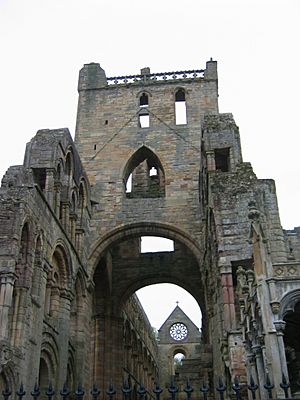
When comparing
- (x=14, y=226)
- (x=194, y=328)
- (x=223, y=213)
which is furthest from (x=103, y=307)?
(x=194, y=328)

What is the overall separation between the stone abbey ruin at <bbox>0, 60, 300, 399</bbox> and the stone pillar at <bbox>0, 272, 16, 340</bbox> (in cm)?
3

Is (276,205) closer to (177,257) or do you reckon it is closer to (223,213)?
(223,213)

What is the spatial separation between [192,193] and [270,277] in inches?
459

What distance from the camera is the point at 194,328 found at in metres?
39.8

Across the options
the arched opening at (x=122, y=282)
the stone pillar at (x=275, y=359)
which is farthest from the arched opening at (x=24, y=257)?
the arched opening at (x=122, y=282)

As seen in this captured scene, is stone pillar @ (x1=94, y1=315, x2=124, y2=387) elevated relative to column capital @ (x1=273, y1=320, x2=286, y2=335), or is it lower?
elevated

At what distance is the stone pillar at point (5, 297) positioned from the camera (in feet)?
31.7

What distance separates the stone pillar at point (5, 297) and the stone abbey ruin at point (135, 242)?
3cm

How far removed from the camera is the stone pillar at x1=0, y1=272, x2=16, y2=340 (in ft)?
31.7


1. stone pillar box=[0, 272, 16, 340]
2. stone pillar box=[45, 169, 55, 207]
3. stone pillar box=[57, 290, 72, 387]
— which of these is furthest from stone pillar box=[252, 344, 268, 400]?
stone pillar box=[45, 169, 55, 207]

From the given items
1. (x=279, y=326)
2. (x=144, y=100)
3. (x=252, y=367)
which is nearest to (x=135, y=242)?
(x=144, y=100)

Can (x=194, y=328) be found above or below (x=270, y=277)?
above

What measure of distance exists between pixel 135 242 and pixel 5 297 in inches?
501

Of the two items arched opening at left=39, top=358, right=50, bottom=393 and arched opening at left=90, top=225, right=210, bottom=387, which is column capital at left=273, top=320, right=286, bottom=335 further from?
arched opening at left=90, top=225, right=210, bottom=387
